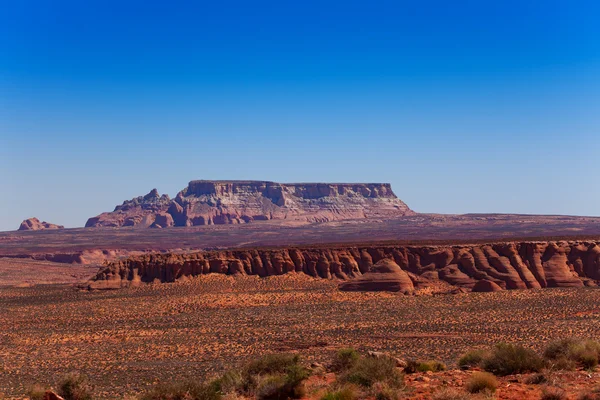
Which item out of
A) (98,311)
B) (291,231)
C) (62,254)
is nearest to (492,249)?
(98,311)

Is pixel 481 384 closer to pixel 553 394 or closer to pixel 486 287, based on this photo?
pixel 553 394

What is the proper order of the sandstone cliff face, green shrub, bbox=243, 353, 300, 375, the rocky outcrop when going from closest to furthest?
green shrub, bbox=243, 353, 300, 375 < the rocky outcrop < the sandstone cliff face

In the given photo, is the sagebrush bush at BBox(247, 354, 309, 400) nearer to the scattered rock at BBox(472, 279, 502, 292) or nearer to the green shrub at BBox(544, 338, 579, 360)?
the green shrub at BBox(544, 338, 579, 360)

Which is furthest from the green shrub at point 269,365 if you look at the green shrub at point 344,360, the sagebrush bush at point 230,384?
the green shrub at point 344,360

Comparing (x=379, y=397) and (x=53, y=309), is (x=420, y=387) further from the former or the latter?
(x=53, y=309)

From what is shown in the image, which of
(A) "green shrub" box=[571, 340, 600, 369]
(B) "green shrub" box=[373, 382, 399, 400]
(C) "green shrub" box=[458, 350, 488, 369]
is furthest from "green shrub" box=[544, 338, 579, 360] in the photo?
(B) "green shrub" box=[373, 382, 399, 400]

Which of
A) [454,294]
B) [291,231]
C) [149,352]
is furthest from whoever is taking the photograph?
[291,231]
